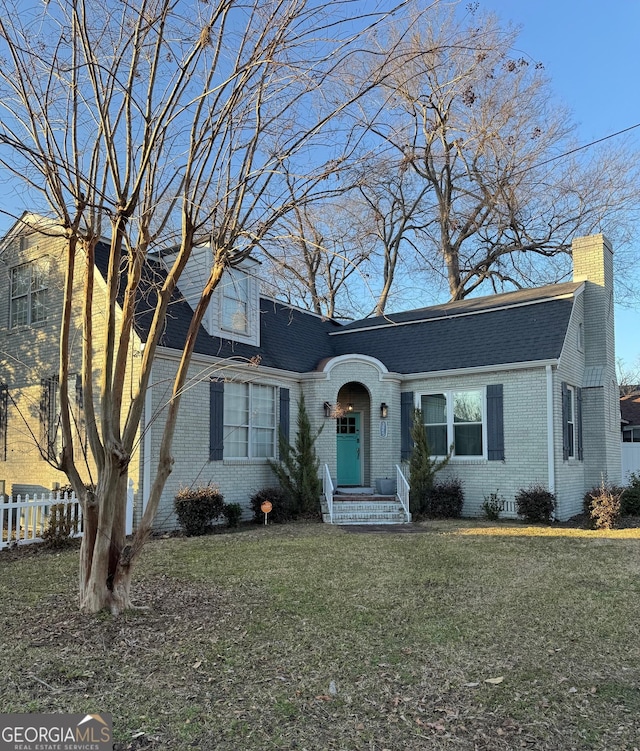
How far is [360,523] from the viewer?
12484 millimetres

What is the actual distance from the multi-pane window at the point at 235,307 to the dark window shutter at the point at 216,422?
5.44 feet

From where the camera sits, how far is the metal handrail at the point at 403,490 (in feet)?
42.2

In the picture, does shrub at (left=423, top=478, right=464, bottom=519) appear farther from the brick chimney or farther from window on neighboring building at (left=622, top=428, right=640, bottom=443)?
window on neighboring building at (left=622, top=428, right=640, bottom=443)

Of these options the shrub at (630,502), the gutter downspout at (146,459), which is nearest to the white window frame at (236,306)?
the gutter downspout at (146,459)

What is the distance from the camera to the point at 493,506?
1316cm

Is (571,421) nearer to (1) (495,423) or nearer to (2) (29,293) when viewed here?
(1) (495,423)

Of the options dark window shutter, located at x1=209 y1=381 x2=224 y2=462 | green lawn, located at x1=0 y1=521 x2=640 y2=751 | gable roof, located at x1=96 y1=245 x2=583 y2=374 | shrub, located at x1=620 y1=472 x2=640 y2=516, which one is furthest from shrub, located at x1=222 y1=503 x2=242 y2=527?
shrub, located at x1=620 y1=472 x2=640 y2=516

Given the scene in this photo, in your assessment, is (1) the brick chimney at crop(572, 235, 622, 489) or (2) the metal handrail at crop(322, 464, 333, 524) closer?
(2) the metal handrail at crop(322, 464, 333, 524)

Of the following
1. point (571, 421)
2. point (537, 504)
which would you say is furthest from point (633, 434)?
point (537, 504)

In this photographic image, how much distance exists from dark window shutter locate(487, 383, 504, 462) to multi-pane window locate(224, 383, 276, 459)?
4.95m

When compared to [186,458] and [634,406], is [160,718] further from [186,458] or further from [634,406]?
[634,406]

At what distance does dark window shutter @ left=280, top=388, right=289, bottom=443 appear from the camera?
13820 mm

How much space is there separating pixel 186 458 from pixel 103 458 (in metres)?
6.43

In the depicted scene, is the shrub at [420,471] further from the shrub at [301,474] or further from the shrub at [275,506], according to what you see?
the shrub at [275,506]
